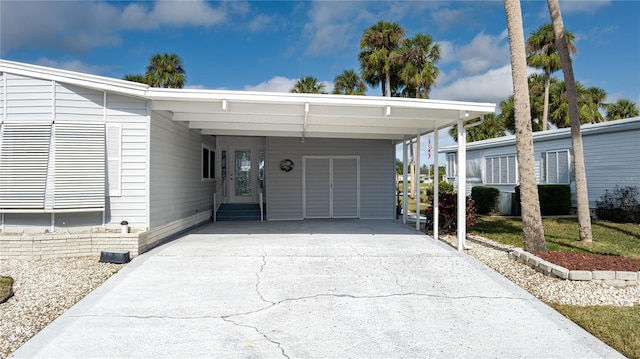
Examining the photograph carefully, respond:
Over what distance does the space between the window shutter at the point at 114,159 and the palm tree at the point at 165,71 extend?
51.5ft

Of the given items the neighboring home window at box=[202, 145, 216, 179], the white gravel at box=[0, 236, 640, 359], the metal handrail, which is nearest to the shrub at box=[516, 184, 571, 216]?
the white gravel at box=[0, 236, 640, 359]

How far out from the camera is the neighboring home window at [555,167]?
1312cm

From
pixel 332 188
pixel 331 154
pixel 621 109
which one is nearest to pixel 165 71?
pixel 331 154

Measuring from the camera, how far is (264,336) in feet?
11.2

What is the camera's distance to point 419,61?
62.8ft

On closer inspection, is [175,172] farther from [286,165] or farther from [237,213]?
[286,165]

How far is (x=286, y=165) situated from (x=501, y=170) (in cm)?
1041

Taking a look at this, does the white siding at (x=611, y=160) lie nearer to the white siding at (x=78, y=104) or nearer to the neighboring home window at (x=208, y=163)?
the neighboring home window at (x=208, y=163)

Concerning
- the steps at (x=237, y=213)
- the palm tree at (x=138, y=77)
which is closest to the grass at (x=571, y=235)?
the steps at (x=237, y=213)

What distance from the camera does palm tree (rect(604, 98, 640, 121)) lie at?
24.7 meters

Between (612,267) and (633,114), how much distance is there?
86.0 ft

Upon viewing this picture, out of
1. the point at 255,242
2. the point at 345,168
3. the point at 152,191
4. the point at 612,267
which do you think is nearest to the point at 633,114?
the point at 345,168

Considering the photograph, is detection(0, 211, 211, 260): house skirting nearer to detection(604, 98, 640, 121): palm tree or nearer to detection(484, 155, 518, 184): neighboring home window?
detection(484, 155, 518, 184): neighboring home window

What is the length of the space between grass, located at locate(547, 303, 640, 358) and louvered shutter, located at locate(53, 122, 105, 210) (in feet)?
23.5
